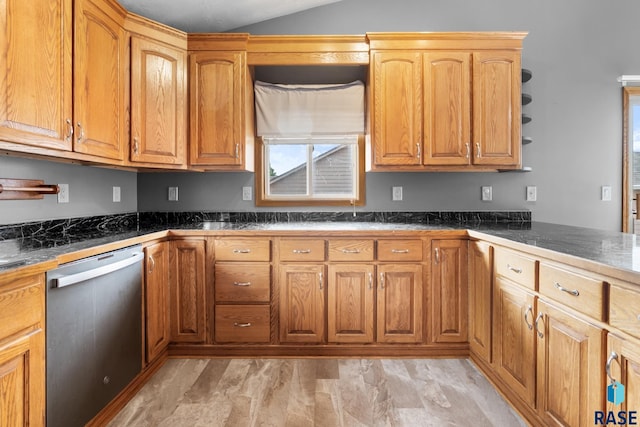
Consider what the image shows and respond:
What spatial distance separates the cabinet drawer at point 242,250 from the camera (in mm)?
2543

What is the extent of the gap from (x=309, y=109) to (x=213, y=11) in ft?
3.36

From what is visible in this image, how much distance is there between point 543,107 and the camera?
10.3 ft

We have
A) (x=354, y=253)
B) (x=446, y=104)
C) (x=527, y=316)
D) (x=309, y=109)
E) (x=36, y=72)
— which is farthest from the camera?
(x=309, y=109)

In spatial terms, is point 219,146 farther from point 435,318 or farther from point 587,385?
point 587,385

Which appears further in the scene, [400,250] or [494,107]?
[494,107]

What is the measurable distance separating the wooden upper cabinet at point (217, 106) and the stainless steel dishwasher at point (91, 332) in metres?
0.99

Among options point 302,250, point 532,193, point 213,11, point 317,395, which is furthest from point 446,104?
point 317,395

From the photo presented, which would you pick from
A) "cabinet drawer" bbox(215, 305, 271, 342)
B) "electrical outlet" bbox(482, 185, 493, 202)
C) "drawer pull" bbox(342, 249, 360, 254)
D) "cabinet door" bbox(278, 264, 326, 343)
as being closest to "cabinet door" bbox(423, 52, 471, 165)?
"electrical outlet" bbox(482, 185, 493, 202)

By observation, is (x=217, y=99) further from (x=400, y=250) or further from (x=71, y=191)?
(x=400, y=250)

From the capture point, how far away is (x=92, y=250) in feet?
5.69

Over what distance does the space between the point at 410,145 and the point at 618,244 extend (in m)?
1.44

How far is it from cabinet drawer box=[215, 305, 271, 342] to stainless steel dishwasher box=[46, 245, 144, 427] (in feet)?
A: 1.75

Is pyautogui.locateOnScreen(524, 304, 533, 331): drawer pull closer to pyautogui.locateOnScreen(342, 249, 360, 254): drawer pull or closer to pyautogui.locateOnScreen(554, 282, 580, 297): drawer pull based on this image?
pyautogui.locateOnScreen(554, 282, 580, 297): drawer pull

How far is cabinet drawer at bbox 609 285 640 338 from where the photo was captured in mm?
1175
